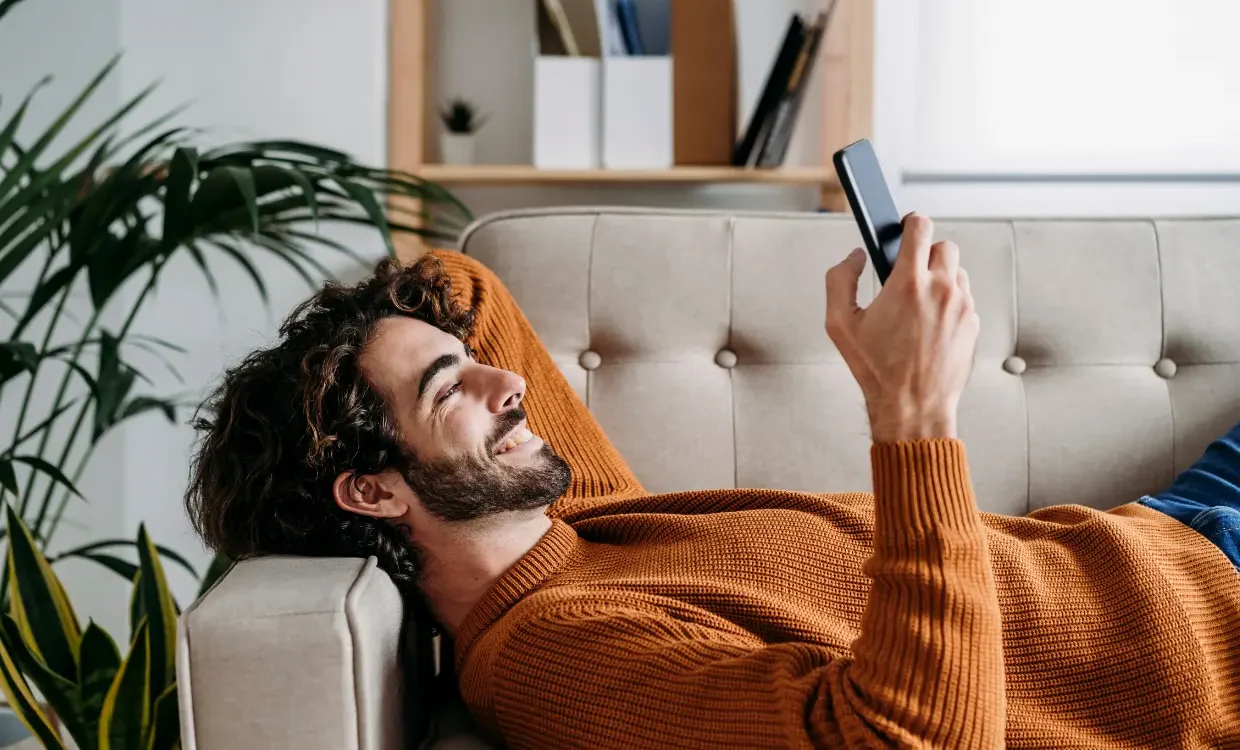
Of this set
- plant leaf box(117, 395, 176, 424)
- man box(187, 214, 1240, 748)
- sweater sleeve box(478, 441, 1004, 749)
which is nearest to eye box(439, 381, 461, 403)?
man box(187, 214, 1240, 748)

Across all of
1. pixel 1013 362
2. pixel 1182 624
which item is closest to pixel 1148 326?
pixel 1013 362

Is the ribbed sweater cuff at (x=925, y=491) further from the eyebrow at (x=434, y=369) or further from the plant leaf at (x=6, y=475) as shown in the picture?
the plant leaf at (x=6, y=475)

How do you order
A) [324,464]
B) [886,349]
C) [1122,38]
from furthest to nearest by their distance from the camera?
[1122,38], [324,464], [886,349]

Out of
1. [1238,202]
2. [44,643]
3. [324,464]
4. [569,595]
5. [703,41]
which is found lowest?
[44,643]

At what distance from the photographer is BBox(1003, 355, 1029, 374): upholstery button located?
4.71ft

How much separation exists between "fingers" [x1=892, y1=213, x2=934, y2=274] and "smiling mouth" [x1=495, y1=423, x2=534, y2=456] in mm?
444

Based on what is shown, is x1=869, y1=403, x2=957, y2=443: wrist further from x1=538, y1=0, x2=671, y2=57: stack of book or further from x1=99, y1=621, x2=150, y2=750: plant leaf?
x1=538, y1=0, x2=671, y2=57: stack of book

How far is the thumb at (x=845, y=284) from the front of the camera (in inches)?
30.7

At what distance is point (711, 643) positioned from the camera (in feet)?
2.66

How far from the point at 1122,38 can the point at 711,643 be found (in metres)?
1.63

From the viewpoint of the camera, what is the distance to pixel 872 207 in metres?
0.83

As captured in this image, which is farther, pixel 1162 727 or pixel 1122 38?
pixel 1122 38

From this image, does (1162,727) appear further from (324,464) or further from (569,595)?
(324,464)

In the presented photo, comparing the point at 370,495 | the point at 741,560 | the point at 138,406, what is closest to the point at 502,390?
the point at 370,495
